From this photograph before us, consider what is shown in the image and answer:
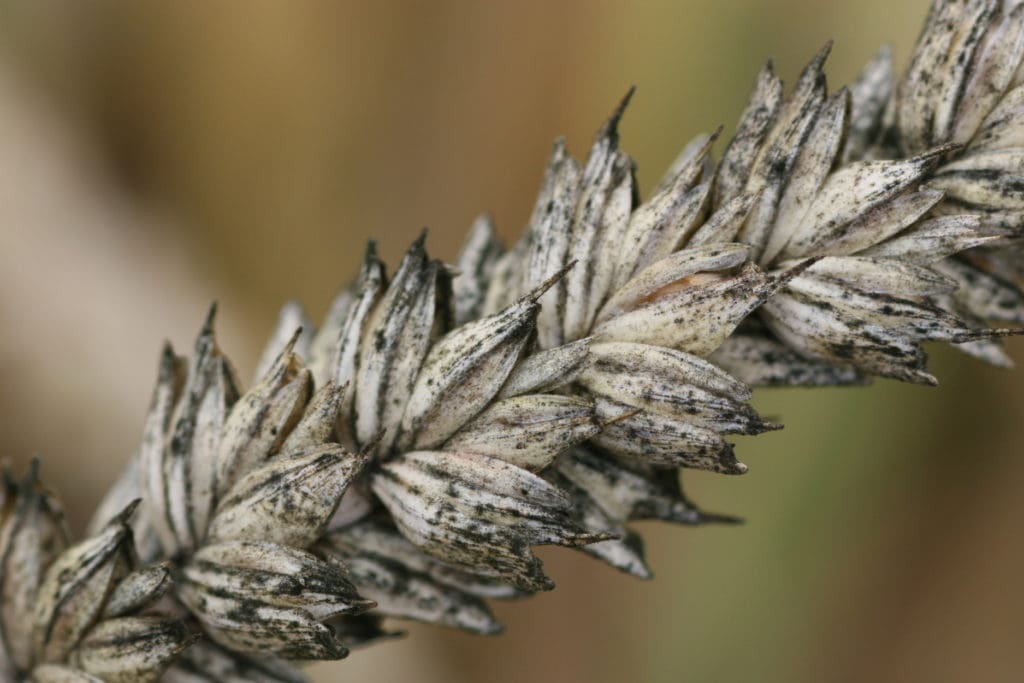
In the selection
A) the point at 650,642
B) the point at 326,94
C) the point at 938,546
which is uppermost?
the point at 326,94

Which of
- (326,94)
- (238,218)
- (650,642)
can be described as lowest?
(650,642)

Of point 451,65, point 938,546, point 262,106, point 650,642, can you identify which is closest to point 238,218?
point 262,106

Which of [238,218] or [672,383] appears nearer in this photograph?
[672,383]

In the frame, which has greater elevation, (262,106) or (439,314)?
(262,106)

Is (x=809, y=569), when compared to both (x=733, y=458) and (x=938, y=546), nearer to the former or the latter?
(x=938, y=546)

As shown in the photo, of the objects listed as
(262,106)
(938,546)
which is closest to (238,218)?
(262,106)

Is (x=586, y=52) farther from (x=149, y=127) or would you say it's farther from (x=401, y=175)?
(x=149, y=127)
